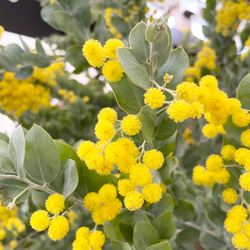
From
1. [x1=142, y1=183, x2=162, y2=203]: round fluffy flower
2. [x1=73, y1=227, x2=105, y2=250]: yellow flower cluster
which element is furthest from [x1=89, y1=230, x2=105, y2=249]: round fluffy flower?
[x1=142, y1=183, x2=162, y2=203]: round fluffy flower

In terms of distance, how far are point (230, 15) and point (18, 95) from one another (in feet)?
2.36

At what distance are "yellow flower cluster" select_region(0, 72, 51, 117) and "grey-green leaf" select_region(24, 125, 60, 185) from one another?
0.43 metres

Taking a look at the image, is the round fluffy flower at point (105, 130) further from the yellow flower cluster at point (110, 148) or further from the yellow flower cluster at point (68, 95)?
the yellow flower cluster at point (68, 95)

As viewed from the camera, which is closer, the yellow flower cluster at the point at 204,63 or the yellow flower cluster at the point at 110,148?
the yellow flower cluster at the point at 110,148

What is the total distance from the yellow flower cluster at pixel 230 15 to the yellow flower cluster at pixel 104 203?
745 millimetres

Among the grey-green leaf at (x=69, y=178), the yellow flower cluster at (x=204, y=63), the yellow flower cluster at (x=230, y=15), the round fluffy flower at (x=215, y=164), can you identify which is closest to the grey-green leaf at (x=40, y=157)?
the grey-green leaf at (x=69, y=178)

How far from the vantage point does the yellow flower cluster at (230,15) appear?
83 cm

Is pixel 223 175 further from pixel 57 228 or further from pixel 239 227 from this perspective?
pixel 57 228

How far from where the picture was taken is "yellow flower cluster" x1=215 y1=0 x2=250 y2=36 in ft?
2.71

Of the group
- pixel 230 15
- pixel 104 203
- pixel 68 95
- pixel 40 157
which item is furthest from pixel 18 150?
pixel 230 15

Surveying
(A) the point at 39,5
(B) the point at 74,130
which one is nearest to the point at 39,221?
(B) the point at 74,130

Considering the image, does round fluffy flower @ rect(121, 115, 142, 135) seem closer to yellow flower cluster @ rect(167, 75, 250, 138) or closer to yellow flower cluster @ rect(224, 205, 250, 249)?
yellow flower cluster @ rect(167, 75, 250, 138)

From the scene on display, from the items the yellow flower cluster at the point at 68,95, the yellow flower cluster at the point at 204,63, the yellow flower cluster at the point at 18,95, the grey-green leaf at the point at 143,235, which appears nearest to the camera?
the grey-green leaf at the point at 143,235

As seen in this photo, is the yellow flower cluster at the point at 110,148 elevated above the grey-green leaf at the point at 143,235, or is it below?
above
